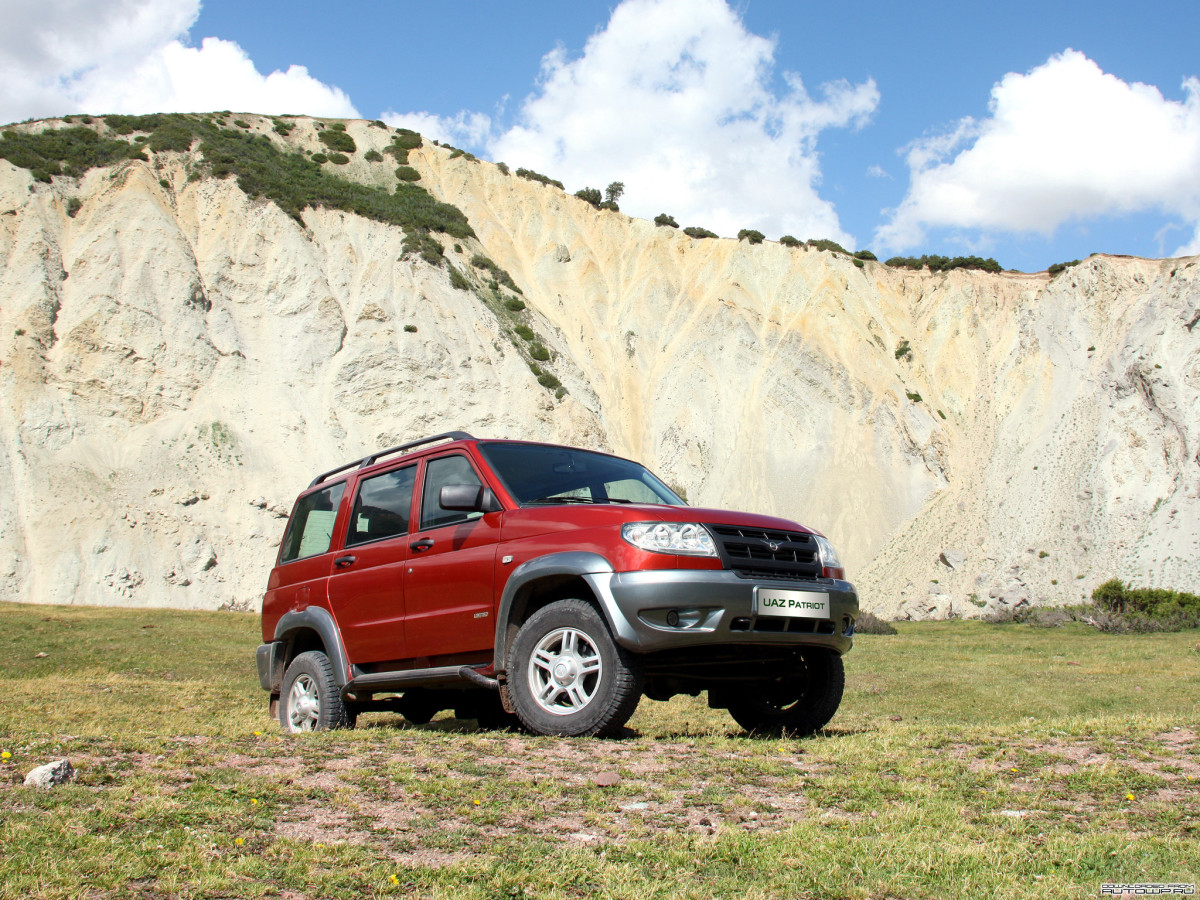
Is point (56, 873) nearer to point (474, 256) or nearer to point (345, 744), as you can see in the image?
point (345, 744)

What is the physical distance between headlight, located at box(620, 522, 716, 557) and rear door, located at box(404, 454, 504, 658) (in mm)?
1066

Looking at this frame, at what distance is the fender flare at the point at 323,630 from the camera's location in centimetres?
716

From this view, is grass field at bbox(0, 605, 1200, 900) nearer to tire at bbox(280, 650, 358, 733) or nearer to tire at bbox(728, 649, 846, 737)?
tire at bbox(728, 649, 846, 737)

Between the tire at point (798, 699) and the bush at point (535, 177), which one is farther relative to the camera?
the bush at point (535, 177)

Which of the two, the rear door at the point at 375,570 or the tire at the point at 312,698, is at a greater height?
the rear door at the point at 375,570

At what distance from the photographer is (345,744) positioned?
555cm

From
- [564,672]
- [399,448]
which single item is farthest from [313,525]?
[564,672]

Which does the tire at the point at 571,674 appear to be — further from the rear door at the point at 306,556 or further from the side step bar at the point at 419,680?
the rear door at the point at 306,556

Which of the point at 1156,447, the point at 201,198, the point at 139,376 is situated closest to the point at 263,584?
the point at 139,376

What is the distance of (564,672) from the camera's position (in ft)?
19.0

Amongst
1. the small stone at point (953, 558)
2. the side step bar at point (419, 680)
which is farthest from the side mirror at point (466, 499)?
the small stone at point (953, 558)

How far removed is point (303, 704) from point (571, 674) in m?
3.04

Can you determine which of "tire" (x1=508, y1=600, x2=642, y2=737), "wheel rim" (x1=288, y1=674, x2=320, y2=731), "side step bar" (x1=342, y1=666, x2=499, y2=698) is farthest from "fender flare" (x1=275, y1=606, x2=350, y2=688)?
"tire" (x1=508, y1=600, x2=642, y2=737)

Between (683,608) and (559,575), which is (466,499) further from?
(683,608)
